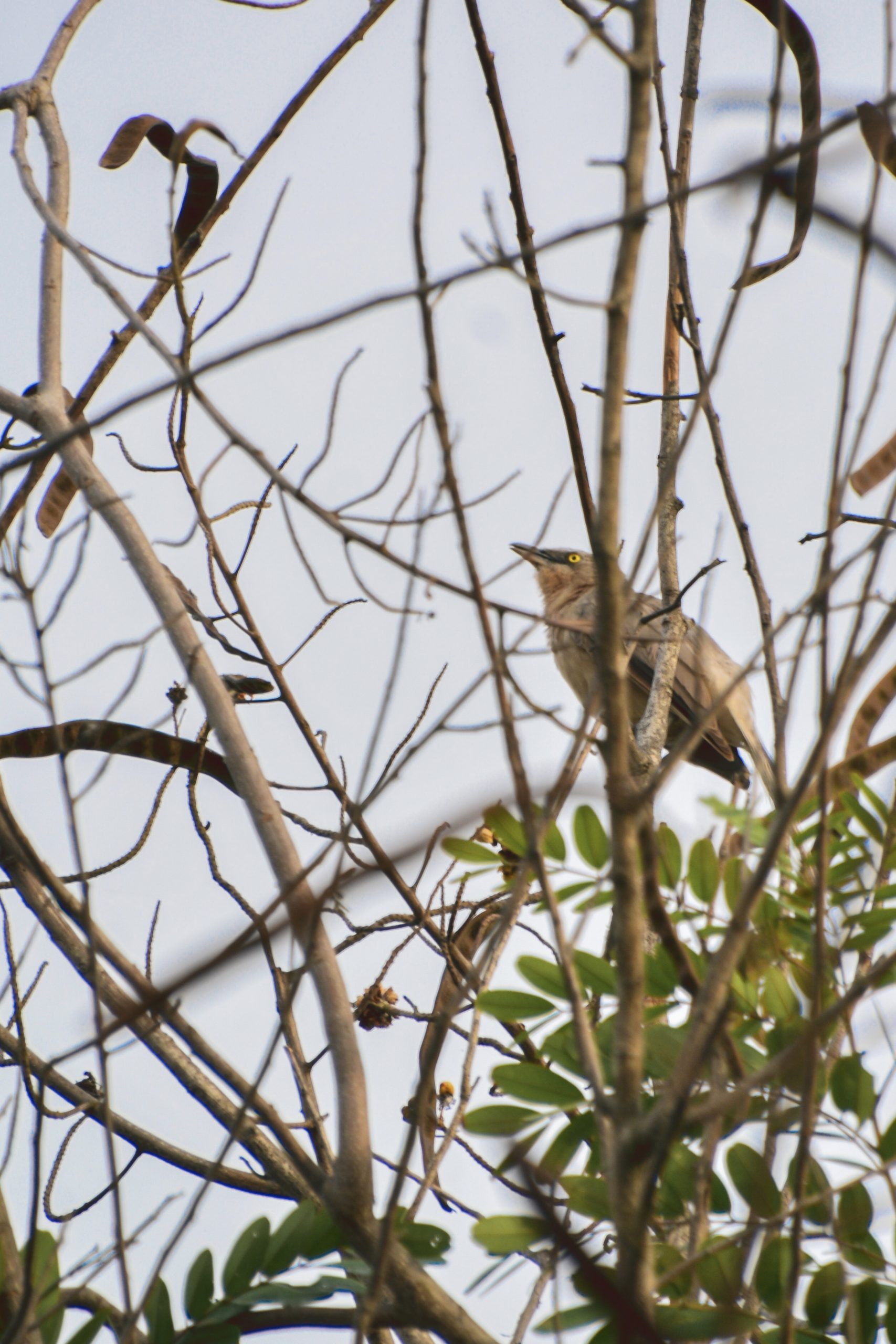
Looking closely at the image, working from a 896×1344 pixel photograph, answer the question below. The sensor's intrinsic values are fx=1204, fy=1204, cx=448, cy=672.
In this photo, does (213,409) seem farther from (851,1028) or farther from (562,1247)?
(851,1028)

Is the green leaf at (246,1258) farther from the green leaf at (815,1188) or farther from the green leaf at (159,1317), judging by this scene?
the green leaf at (815,1188)

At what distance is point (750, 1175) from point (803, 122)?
5.51 feet

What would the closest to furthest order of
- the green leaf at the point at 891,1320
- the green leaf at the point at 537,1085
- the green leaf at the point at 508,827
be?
the green leaf at the point at 891,1320, the green leaf at the point at 537,1085, the green leaf at the point at 508,827

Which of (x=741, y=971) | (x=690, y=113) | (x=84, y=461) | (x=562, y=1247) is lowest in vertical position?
(x=562, y=1247)

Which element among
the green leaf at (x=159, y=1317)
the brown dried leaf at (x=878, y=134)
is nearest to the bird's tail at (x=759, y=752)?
the brown dried leaf at (x=878, y=134)

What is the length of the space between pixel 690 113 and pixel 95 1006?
247cm

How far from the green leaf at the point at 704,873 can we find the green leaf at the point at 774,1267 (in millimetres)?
487

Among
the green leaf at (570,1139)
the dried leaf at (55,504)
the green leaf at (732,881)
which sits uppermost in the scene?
the dried leaf at (55,504)

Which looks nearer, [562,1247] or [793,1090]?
[562,1247]

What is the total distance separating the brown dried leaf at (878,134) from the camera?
1.16m

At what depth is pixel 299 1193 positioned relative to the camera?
214cm

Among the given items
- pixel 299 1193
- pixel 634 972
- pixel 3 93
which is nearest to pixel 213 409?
pixel 634 972

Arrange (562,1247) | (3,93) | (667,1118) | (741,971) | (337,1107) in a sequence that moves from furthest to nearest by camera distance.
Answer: (3,93)
(741,971)
(337,1107)
(667,1118)
(562,1247)

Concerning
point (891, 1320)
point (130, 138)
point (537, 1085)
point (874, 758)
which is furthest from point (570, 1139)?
point (130, 138)
